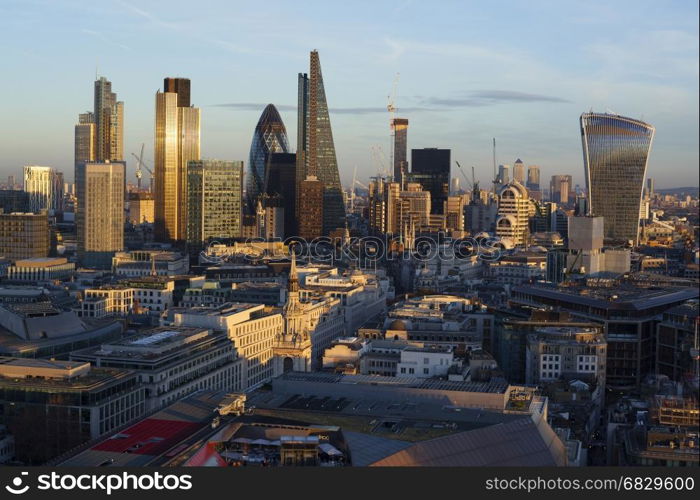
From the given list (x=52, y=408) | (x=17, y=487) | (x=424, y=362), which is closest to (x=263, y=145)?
(x=424, y=362)

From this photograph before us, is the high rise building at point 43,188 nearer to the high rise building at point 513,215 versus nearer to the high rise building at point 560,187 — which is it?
the high rise building at point 513,215

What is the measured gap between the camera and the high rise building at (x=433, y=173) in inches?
3071

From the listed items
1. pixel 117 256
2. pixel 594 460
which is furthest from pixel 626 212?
pixel 594 460

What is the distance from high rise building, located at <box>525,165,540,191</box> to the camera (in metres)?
95.2

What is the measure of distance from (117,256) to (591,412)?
101 ft

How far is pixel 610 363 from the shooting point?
82.7 feet

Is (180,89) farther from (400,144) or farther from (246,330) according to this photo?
(246,330)

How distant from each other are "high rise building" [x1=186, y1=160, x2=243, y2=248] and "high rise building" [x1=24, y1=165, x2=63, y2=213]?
34.1 feet

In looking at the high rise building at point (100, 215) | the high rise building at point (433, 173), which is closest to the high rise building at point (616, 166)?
the high rise building at point (433, 173)

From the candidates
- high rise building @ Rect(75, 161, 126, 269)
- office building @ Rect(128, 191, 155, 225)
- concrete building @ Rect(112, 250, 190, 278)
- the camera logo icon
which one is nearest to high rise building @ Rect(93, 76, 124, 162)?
office building @ Rect(128, 191, 155, 225)

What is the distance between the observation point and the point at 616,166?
5562 cm

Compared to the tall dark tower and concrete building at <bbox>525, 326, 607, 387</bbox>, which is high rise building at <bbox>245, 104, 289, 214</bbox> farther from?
concrete building at <bbox>525, 326, 607, 387</bbox>

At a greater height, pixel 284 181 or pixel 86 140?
pixel 86 140

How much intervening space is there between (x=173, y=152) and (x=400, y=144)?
28683 mm
